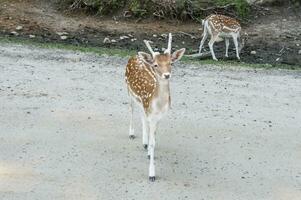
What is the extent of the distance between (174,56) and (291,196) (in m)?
1.95

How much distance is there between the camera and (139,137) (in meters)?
8.84

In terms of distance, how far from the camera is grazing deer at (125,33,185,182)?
717 centimetres

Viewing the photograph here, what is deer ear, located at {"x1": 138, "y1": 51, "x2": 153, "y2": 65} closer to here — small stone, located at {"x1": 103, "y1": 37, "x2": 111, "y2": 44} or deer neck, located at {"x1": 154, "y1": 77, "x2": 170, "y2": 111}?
deer neck, located at {"x1": 154, "y1": 77, "x2": 170, "y2": 111}

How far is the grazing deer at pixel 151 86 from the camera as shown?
7.17m

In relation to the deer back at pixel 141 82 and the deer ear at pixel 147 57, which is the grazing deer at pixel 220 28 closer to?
the deer back at pixel 141 82

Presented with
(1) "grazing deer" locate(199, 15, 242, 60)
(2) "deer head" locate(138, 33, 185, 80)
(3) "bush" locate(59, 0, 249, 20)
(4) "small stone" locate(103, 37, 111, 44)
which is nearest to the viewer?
(2) "deer head" locate(138, 33, 185, 80)

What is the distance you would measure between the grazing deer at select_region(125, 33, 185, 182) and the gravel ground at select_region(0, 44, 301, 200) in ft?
1.39

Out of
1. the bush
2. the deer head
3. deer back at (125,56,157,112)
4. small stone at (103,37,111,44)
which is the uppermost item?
the deer head

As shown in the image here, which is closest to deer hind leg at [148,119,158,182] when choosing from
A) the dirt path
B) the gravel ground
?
the gravel ground

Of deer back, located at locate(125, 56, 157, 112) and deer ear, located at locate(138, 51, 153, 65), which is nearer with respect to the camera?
deer ear, located at locate(138, 51, 153, 65)

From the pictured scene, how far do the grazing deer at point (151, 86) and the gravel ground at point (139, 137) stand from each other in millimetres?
422

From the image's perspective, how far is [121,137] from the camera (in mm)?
8789

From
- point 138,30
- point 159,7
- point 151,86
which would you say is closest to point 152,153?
point 151,86

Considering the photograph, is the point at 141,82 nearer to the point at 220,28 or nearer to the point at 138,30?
the point at 220,28
